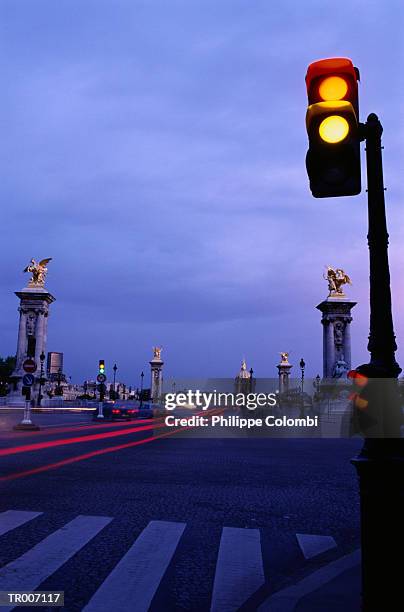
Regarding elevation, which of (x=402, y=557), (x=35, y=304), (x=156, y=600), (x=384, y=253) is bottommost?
(x=156, y=600)

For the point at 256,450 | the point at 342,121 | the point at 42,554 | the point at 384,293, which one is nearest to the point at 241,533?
the point at 42,554

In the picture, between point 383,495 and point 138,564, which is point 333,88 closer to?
point 383,495

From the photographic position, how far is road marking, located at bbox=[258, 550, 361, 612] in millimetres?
4551

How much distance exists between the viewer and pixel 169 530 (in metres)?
7.39

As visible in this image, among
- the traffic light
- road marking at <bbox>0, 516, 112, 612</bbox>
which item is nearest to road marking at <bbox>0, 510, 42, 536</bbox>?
road marking at <bbox>0, 516, 112, 612</bbox>

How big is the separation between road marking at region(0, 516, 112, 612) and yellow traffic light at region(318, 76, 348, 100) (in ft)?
14.3

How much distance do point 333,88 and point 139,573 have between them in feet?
14.6

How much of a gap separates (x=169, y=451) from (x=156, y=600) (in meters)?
14.4

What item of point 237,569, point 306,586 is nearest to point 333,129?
point 306,586

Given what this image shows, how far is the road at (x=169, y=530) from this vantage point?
521cm

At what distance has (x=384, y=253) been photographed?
4.06 m

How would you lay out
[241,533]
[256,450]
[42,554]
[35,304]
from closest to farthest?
[42,554], [241,533], [256,450], [35,304]

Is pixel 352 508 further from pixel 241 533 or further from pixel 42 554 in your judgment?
pixel 42 554

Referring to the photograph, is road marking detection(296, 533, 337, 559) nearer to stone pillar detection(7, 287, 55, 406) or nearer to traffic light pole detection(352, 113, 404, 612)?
traffic light pole detection(352, 113, 404, 612)
